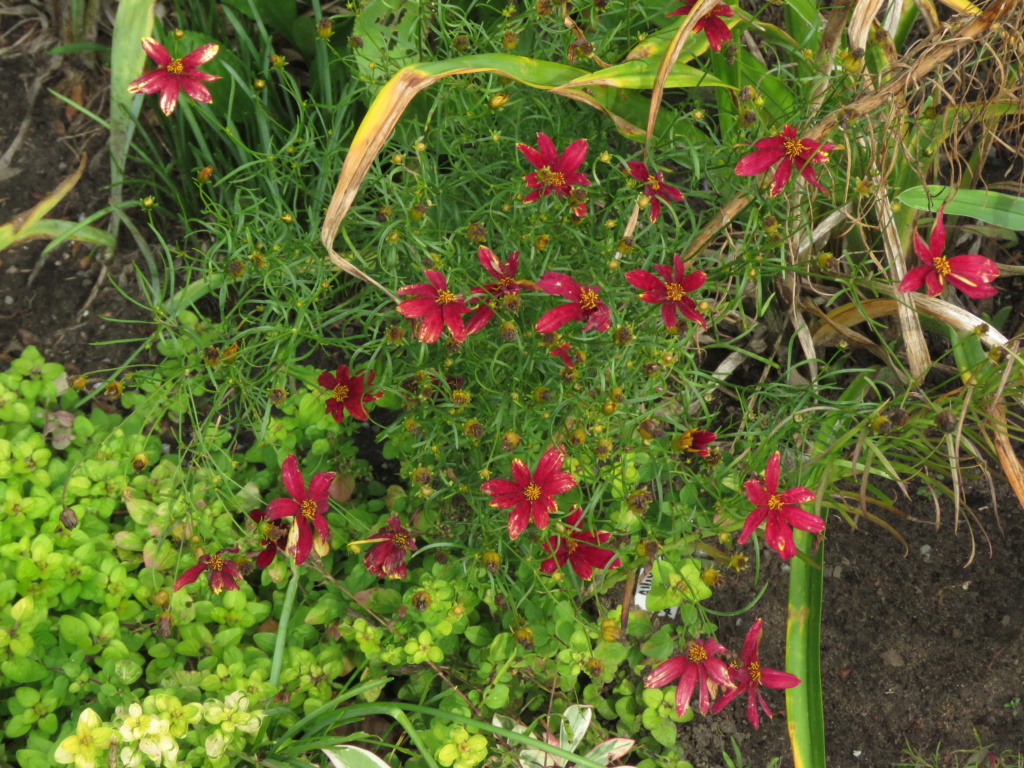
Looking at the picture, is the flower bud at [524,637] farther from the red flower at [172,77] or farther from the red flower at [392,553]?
the red flower at [172,77]

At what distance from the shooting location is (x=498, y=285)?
49.8 inches

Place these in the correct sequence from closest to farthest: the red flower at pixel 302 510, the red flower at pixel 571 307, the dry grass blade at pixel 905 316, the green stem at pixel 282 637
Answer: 1. the red flower at pixel 571 307
2. the red flower at pixel 302 510
3. the green stem at pixel 282 637
4. the dry grass blade at pixel 905 316

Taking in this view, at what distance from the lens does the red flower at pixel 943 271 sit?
126 cm

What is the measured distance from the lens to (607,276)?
55.6 inches

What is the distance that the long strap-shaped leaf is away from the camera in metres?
1.25

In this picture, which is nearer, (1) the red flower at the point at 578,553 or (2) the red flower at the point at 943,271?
(2) the red flower at the point at 943,271

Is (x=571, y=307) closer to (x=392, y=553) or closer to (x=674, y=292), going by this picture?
(x=674, y=292)

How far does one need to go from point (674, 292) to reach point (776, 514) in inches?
14.2

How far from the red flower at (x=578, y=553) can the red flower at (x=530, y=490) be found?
129mm

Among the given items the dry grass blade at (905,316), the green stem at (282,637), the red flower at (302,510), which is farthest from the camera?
the dry grass blade at (905,316)

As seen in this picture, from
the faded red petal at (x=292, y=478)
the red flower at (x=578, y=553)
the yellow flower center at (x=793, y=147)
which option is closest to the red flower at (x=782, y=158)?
the yellow flower center at (x=793, y=147)

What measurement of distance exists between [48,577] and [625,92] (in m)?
1.29

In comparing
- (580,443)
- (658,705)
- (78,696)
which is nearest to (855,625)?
(658,705)

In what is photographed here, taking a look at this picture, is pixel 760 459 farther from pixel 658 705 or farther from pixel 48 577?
pixel 48 577
